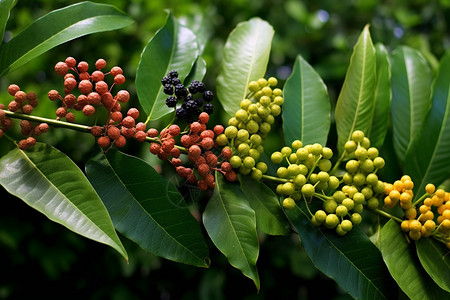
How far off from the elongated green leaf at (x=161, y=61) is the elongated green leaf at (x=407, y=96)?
0.63 m

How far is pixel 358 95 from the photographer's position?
45.7 inches

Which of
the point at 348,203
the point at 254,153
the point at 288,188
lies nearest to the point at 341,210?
the point at 348,203

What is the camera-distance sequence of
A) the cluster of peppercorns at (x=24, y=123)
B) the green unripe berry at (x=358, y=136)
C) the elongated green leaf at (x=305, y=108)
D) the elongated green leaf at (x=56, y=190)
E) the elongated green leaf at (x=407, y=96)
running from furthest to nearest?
1. the elongated green leaf at (x=407, y=96)
2. the elongated green leaf at (x=305, y=108)
3. the green unripe berry at (x=358, y=136)
4. the cluster of peppercorns at (x=24, y=123)
5. the elongated green leaf at (x=56, y=190)

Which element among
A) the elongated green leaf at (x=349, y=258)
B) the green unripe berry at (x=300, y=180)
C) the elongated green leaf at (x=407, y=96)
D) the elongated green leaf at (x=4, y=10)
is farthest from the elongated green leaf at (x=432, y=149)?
Result: the elongated green leaf at (x=4, y=10)

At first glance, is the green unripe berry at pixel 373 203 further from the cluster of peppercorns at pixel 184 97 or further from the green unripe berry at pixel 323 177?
the cluster of peppercorns at pixel 184 97

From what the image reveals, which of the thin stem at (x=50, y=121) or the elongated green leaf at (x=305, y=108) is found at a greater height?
the thin stem at (x=50, y=121)

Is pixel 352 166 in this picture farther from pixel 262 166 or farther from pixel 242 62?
pixel 242 62

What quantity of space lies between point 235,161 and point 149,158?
97 centimetres

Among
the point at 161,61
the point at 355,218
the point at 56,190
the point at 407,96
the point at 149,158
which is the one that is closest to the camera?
the point at 56,190

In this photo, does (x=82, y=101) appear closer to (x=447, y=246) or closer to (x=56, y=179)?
(x=56, y=179)

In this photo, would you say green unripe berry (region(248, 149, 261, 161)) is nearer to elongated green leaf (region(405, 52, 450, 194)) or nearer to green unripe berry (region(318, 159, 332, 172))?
green unripe berry (region(318, 159, 332, 172))

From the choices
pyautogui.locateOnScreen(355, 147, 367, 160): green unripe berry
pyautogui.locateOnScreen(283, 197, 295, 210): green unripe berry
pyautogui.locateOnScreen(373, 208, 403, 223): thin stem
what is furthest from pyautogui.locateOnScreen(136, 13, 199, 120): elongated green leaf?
pyautogui.locateOnScreen(373, 208, 403, 223): thin stem

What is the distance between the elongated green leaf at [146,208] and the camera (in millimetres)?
907

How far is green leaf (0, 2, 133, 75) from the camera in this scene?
1.00 metres
